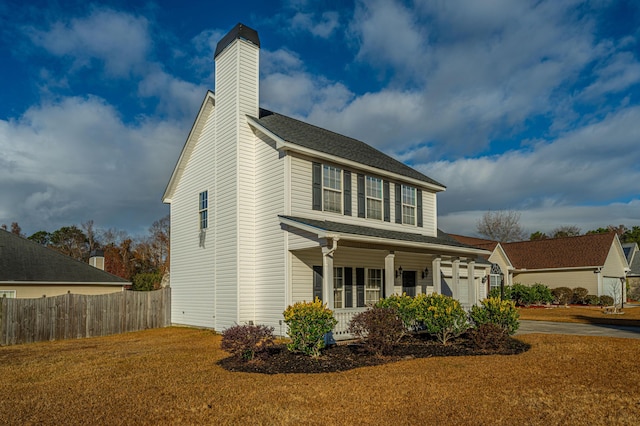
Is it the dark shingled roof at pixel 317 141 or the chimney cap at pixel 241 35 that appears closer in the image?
the dark shingled roof at pixel 317 141

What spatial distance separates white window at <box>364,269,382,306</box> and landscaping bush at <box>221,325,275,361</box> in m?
7.78

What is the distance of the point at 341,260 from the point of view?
56.3ft

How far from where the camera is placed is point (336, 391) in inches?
317

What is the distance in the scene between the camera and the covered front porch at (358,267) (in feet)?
45.3

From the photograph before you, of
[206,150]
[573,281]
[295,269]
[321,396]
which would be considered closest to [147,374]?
[321,396]

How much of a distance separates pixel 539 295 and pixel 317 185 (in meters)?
23.6

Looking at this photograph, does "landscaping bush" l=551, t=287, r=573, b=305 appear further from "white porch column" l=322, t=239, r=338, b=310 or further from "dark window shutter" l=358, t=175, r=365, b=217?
"white porch column" l=322, t=239, r=338, b=310

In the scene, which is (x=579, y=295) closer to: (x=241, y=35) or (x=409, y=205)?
(x=409, y=205)

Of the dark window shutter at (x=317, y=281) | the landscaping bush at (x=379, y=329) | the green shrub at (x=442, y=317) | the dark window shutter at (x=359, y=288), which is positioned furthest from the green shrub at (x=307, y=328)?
the dark window shutter at (x=359, y=288)

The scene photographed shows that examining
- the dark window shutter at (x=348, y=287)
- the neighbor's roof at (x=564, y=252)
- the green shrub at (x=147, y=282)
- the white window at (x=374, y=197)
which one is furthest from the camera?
the green shrub at (x=147, y=282)

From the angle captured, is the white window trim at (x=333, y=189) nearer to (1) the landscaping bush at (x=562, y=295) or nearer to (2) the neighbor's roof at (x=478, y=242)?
(2) the neighbor's roof at (x=478, y=242)

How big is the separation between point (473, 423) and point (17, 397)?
24.3ft

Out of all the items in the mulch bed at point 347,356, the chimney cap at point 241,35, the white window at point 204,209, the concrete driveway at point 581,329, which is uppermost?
the chimney cap at point 241,35

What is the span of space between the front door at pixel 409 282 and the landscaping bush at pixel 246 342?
10318mm
